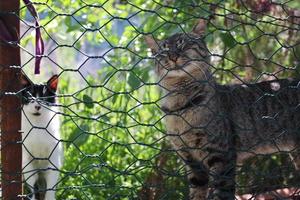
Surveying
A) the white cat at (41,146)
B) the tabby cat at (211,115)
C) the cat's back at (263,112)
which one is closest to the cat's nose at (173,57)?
the tabby cat at (211,115)

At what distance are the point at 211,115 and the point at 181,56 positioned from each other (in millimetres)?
371

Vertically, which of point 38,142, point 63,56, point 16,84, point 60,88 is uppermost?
point 63,56

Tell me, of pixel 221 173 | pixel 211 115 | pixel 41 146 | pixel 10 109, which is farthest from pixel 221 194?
pixel 10 109

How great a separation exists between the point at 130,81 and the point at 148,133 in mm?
969

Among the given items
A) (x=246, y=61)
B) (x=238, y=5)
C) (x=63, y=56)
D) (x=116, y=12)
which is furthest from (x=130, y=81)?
(x=63, y=56)

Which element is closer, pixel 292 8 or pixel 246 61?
pixel 292 8

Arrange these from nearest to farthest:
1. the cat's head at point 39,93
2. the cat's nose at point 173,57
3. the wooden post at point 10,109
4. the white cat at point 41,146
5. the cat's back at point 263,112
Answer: the wooden post at point 10,109 → the cat's head at point 39,93 → the cat's nose at point 173,57 → the white cat at point 41,146 → the cat's back at point 263,112

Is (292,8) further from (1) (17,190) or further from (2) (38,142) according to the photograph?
(1) (17,190)

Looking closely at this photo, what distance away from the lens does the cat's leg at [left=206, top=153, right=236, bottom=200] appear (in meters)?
2.59

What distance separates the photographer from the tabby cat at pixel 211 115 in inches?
102

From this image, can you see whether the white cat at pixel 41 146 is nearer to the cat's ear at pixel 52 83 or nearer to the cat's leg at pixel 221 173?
the cat's ear at pixel 52 83

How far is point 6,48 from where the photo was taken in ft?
6.30

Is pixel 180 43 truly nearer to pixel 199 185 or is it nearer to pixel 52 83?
pixel 52 83

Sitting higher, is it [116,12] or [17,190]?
[116,12]
